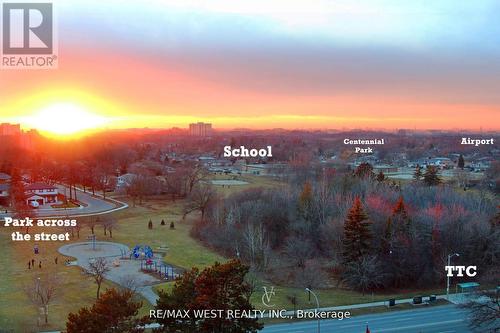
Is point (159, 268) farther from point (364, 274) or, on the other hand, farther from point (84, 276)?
point (364, 274)

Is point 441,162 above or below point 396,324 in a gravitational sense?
above

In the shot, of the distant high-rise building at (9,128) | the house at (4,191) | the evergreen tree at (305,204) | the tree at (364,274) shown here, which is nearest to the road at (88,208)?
the house at (4,191)

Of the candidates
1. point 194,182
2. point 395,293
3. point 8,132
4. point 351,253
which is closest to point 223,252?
point 351,253

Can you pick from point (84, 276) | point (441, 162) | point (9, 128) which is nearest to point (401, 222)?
point (84, 276)

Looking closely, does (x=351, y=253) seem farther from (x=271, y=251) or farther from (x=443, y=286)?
(x=271, y=251)

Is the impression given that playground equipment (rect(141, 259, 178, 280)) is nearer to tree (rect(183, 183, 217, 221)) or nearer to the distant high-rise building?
tree (rect(183, 183, 217, 221))
